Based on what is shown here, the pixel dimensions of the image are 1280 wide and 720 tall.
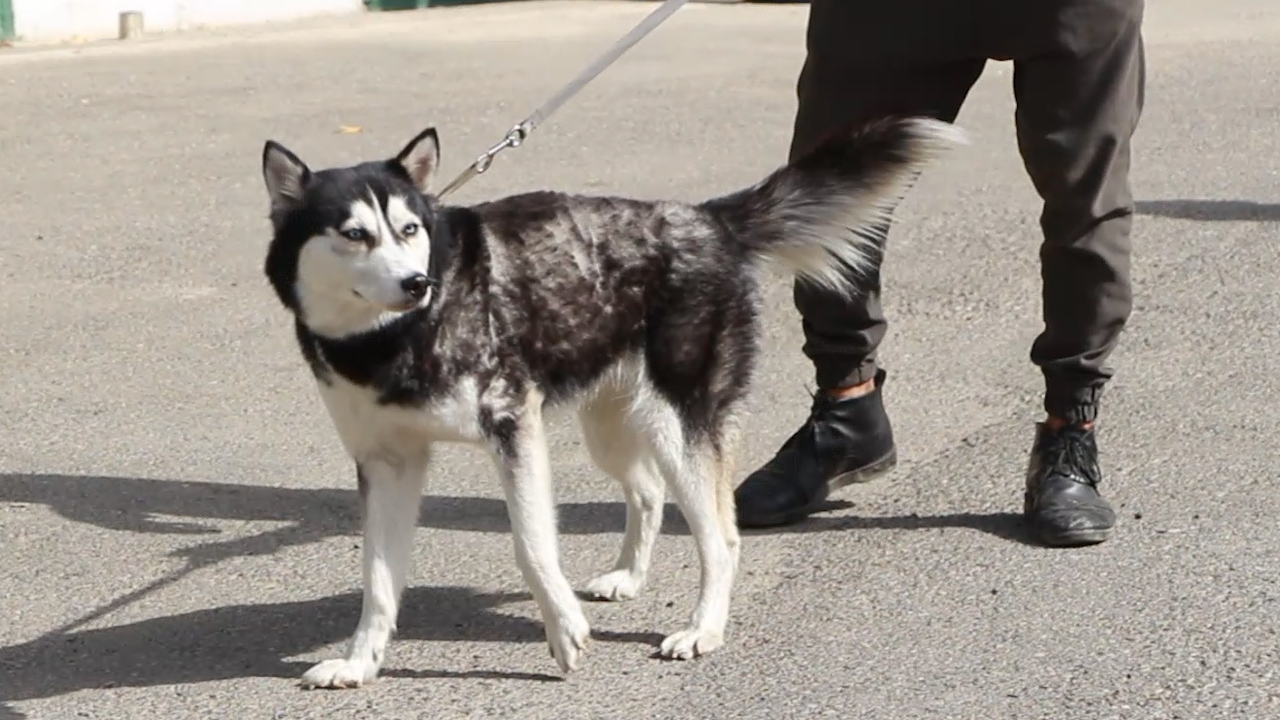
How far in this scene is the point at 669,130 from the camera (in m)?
10.4

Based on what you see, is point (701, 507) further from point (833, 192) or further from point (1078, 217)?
point (1078, 217)

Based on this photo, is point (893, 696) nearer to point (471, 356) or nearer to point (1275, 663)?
point (1275, 663)

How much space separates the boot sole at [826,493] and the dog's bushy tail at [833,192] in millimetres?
803

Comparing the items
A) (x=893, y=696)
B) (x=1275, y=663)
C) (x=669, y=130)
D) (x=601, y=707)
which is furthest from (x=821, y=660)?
(x=669, y=130)

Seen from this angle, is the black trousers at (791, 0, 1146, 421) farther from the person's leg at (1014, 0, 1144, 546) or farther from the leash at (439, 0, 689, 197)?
the leash at (439, 0, 689, 197)

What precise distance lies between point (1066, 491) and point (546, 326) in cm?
152

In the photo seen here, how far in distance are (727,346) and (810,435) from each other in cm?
93

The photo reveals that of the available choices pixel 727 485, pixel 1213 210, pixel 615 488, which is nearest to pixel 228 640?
pixel 727 485

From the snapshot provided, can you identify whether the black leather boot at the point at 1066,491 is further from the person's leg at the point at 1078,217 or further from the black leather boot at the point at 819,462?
the black leather boot at the point at 819,462

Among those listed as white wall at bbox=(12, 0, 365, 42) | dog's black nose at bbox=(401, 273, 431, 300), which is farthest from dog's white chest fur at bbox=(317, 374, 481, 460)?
white wall at bbox=(12, 0, 365, 42)

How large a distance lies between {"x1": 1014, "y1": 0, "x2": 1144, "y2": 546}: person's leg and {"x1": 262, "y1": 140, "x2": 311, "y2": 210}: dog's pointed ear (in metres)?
1.83

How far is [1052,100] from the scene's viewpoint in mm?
4734

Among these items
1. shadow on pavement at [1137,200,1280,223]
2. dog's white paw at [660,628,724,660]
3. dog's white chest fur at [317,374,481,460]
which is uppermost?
dog's white chest fur at [317,374,481,460]

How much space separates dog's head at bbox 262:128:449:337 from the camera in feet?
12.4
